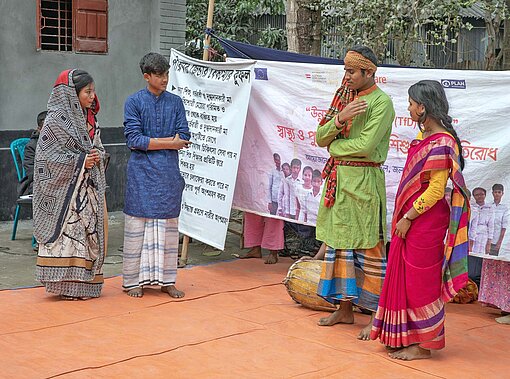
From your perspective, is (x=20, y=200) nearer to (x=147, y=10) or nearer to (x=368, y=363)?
(x=147, y=10)

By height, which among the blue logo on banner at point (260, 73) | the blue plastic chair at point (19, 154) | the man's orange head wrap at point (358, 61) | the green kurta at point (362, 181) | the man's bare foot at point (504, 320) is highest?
the man's orange head wrap at point (358, 61)

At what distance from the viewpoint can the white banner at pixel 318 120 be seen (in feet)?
20.5

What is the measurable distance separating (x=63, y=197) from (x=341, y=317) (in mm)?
2320

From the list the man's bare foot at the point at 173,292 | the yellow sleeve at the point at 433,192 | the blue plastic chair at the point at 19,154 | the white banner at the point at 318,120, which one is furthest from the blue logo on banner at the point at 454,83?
the blue plastic chair at the point at 19,154

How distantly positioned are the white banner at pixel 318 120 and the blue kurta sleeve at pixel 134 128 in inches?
59.0

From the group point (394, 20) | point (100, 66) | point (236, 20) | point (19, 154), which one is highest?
point (236, 20)

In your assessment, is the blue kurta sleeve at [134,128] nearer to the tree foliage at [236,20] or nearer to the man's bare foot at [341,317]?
the man's bare foot at [341,317]

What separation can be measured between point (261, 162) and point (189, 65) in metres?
1.21

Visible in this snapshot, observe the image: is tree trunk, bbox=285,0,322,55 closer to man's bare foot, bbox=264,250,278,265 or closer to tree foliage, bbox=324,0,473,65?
tree foliage, bbox=324,0,473,65

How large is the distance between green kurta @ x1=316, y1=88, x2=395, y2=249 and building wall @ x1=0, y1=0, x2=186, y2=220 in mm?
5382

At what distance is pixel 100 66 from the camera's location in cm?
1090

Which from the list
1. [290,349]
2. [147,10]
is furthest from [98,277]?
[147,10]

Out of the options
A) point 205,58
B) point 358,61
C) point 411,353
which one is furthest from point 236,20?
point 411,353

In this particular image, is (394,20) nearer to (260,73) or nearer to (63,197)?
(260,73)
